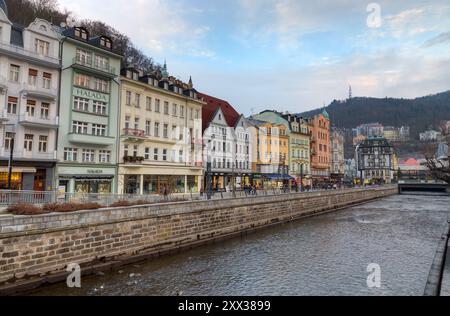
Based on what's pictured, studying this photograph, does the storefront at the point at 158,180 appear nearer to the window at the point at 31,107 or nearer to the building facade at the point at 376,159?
the window at the point at 31,107

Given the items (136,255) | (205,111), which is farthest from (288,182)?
(136,255)

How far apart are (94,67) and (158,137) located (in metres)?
12.2

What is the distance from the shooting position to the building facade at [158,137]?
39.9m

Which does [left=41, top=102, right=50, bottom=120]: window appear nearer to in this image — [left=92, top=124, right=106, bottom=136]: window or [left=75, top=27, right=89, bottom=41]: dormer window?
[left=92, top=124, right=106, bottom=136]: window

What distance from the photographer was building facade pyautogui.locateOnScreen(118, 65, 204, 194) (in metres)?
39.9

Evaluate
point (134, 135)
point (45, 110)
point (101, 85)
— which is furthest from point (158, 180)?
point (45, 110)

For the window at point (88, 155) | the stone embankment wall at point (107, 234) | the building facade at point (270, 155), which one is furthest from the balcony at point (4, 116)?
the building facade at point (270, 155)

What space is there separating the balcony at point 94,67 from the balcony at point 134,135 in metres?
6.49

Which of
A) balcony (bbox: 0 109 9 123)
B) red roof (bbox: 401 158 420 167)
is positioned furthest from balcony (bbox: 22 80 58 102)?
red roof (bbox: 401 158 420 167)

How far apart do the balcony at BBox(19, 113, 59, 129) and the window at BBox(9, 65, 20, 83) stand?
3489 mm

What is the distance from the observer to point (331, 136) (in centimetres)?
10181

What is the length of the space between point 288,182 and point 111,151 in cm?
4283

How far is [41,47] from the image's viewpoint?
108 ft

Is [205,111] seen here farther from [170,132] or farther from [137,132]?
[137,132]
